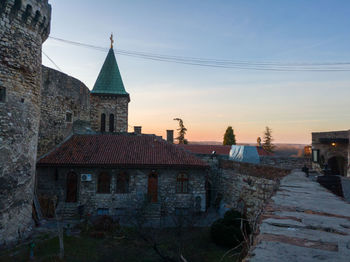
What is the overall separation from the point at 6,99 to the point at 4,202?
4.27 meters

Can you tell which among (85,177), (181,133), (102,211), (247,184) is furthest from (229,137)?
(85,177)

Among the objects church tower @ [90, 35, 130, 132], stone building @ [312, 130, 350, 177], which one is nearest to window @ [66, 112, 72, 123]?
church tower @ [90, 35, 130, 132]

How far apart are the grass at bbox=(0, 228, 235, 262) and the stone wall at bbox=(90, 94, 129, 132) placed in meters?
13.1

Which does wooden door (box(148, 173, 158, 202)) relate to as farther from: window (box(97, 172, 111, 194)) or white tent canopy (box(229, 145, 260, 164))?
white tent canopy (box(229, 145, 260, 164))

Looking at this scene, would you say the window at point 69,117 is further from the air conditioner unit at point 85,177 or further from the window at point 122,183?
the window at point 122,183

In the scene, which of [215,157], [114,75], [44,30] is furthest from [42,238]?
[114,75]

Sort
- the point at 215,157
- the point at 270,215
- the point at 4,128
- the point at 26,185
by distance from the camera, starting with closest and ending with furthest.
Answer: the point at 270,215 < the point at 4,128 < the point at 26,185 < the point at 215,157

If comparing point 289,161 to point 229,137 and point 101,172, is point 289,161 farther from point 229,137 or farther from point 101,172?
point 229,137

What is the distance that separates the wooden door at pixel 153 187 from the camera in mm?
16797

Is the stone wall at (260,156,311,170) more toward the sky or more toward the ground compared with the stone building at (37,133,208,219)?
more toward the sky

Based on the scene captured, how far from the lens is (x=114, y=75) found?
83.9 ft

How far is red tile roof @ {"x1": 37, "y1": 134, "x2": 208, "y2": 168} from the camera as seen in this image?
16.4 m

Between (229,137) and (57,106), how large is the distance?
3636cm

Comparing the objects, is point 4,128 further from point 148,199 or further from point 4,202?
point 148,199
